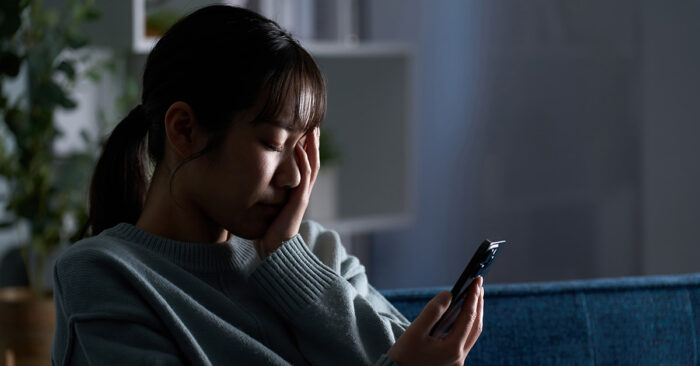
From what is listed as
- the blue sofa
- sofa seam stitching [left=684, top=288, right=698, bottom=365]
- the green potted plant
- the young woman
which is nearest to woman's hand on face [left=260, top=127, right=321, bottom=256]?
the young woman

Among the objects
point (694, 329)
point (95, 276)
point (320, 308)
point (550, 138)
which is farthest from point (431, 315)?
point (550, 138)

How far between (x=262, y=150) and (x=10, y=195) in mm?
1329

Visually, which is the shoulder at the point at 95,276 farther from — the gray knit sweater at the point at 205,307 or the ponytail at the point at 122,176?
the ponytail at the point at 122,176

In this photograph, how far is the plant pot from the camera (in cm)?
173

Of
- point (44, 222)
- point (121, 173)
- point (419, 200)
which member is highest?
point (121, 173)

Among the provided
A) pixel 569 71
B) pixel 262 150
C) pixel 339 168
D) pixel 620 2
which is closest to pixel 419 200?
pixel 339 168

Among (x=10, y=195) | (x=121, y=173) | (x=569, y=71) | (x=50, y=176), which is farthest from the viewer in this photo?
(x=569, y=71)

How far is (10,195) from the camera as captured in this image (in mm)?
1999

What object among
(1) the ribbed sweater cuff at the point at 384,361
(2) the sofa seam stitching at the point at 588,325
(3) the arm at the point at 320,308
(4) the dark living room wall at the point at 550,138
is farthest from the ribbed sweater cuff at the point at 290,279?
(4) the dark living room wall at the point at 550,138

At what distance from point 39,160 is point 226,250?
1.01 metres

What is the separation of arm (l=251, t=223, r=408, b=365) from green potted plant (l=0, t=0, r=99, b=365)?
3.08ft

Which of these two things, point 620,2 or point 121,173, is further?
point 620,2

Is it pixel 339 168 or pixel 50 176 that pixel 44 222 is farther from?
pixel 339 168

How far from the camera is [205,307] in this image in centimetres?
92
